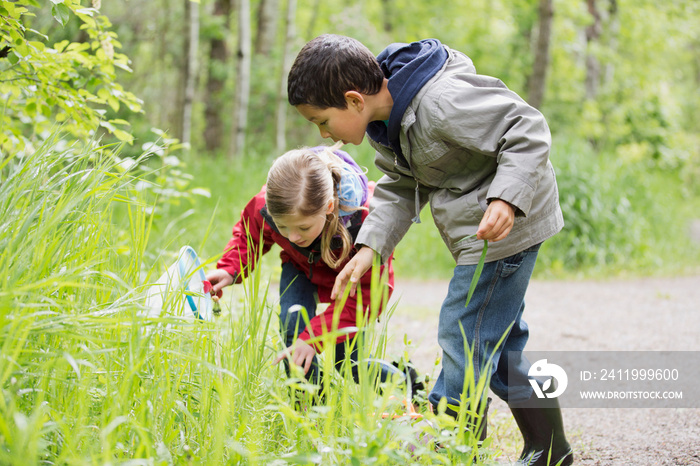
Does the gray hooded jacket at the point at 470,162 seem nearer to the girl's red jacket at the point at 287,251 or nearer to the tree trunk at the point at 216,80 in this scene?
the girl's red jacket at the point at 287,251

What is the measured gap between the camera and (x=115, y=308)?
1.54 meters

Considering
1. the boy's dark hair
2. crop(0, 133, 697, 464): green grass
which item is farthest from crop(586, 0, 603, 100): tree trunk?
crop(0, 133, 697, 464): green grass

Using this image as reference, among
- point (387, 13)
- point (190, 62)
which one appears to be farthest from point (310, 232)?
point (387, 13)

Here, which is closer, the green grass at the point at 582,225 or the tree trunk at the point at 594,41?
the green grass at the point at 582,225

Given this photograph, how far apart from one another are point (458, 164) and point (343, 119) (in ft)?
1.34

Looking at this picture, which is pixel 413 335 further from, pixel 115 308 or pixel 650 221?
pixel 650 221

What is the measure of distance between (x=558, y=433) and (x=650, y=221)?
6.18 metres

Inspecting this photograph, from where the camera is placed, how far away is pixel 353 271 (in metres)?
1.97

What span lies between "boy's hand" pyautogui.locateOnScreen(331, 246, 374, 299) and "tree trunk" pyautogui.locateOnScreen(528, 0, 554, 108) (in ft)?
20.8

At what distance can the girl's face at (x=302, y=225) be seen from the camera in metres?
2.15

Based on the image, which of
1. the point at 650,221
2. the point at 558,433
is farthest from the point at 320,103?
the point at 650,221

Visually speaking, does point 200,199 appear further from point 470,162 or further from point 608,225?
point 470,162

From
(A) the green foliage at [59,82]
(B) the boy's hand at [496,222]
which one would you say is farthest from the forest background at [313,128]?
(B) the boy's hand at [496,222]

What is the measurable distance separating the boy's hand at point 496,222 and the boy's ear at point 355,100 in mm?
576
